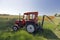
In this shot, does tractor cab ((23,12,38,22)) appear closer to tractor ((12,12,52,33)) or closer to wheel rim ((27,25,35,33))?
tractor ((12,12,52,33))

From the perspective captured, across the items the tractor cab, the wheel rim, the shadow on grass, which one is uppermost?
the tractor cab

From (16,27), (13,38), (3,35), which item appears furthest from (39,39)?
(16,27)

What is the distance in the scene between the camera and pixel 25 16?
615cm

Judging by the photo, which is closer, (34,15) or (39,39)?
(39,39)

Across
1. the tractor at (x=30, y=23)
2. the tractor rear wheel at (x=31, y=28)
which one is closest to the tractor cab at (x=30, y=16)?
the tractor at (x=30, y=23)

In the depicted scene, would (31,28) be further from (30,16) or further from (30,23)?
(30,16)

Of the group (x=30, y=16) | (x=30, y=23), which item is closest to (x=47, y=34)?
(x=30, y=23)

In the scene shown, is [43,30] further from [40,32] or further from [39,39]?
[39,39]

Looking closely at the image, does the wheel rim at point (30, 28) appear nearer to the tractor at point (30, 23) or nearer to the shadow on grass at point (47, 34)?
the tractor at point (30, 23)

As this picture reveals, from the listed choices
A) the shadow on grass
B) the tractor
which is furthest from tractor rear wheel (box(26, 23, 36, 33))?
the shadow on grass

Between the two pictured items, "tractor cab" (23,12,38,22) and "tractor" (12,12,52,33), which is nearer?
"tractor" (12,12,52,33)

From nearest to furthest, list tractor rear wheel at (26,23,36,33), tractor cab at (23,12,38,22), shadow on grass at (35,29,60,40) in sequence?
1. shadow on grass at (35,29,60,40)
2. tractor rear wheel at (26,23,36,33)
3. tractor cab at (23,12,38,22)

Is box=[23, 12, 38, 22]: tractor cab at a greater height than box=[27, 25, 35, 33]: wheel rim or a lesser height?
greater

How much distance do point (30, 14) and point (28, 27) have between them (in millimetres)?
494
